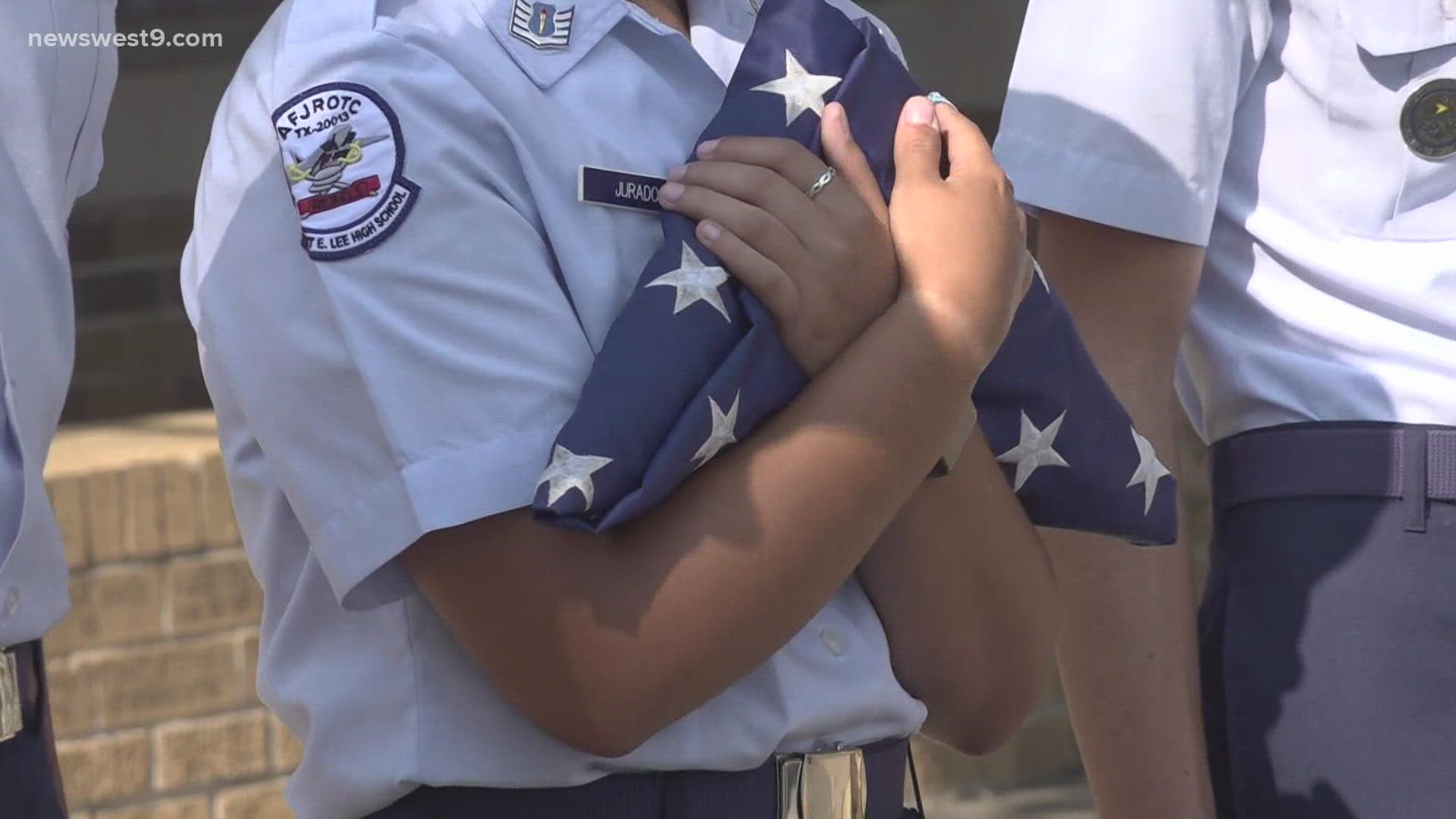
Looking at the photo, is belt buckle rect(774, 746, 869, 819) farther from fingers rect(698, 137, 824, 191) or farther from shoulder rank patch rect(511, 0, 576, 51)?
shoulder rank patch rect(511, 0, 576, 51)

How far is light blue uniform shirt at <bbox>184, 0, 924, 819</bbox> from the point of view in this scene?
3.81ft

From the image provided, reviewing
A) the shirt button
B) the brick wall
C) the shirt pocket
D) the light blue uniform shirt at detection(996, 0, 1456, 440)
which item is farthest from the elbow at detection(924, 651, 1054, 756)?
the brick wall

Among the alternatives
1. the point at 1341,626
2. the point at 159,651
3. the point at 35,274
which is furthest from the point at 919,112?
the point at 159,651

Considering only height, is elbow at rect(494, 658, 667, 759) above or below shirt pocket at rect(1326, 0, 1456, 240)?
below

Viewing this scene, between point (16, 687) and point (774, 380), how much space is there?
0.67 m

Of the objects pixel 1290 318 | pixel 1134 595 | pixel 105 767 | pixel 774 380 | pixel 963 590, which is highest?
pixel 774 380

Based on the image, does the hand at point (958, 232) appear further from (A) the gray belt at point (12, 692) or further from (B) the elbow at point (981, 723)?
(A) the gray belt at point (12, 692)

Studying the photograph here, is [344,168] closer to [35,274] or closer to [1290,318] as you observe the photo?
[35,274]

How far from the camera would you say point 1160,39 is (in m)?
1.59

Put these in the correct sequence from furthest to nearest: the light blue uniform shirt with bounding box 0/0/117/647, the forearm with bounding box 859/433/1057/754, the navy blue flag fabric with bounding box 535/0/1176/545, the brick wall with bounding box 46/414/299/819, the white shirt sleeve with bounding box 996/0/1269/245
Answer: the brick wall with bounding box 46/414/299/819 → the white shirt sleeve with bounding box 996/0/1269/245 → the light blue uniform shirt with bounding box 0/0/117/647 → the forearm with bounding box 859/433/1057/754 → the navy blue flag fabric with bounding box 535/0/1176/545

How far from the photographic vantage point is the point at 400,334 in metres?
1.16

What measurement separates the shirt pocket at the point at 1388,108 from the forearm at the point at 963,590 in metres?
0.43

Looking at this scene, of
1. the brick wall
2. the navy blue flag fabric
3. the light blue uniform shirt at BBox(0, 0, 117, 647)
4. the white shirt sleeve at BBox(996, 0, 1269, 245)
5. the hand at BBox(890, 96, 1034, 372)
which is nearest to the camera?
the navy blue flag fabric

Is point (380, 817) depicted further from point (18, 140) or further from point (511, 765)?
point (18, 140)
